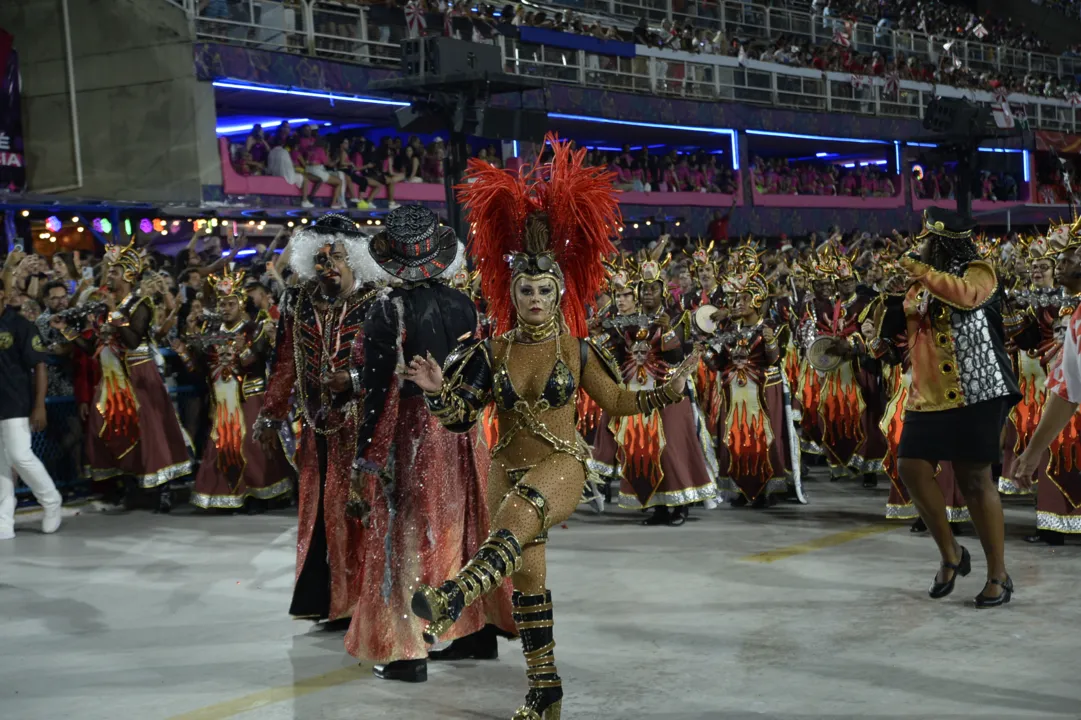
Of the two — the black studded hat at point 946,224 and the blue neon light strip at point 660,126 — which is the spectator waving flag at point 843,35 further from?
the black studded hat at point 946,224

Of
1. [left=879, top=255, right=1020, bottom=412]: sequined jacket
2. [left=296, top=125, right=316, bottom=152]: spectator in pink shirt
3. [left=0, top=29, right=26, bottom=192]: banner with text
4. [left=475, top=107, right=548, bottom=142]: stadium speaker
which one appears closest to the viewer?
[left=879, top=255, right=1020, bottom=412]: sequined jacket

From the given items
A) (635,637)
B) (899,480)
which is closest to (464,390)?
(635,637)

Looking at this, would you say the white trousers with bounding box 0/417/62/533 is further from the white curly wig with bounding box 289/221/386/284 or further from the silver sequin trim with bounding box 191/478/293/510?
the white curly wig with bounding box 289/221/386/284

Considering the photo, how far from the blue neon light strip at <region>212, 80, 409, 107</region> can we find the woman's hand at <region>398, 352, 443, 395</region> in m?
15.6

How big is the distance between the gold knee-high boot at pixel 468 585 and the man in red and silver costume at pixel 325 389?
65.9 inches

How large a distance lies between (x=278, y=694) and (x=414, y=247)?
1.99 m

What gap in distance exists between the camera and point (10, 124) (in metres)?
19.3

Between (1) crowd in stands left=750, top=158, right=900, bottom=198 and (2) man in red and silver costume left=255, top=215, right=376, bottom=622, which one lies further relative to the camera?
(1) crowd in stands left=750, top=158, right=900, bottom=198

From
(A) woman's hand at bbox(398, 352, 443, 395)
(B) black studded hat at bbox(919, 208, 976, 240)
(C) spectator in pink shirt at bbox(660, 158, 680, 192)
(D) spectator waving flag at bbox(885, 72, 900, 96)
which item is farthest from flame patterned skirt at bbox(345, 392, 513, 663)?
(D) spectator waving flag at bbox(885, 72, 900, 96)

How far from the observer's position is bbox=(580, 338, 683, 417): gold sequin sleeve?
5520mm

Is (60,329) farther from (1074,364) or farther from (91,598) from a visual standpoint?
(1074,364)

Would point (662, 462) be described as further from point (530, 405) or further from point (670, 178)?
point (670, 178)

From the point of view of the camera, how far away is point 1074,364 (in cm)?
504

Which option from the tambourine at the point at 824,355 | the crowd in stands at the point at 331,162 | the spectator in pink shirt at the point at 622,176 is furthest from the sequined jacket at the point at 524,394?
the spectator in pink shirt at the point at 622,176
